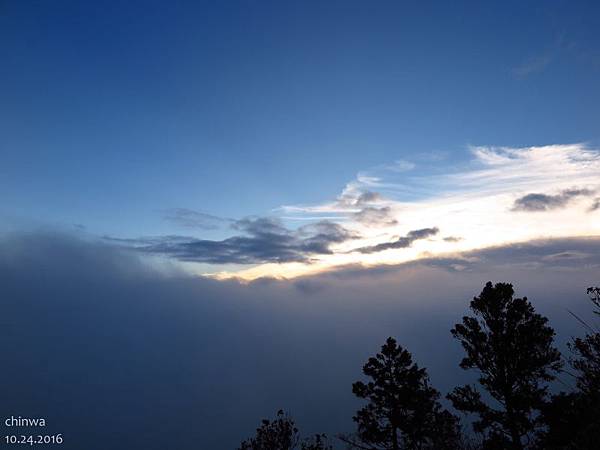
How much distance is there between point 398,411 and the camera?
21969 mm

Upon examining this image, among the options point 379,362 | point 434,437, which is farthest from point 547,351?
point 379,362

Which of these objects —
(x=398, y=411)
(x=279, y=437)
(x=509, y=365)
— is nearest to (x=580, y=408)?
(x=509, y=365)

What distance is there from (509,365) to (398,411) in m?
8.25

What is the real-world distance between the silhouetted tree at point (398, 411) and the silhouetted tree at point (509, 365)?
327 cm

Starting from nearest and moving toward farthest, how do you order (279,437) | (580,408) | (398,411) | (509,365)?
1. (580,408)
2. (509,365)
3. (398,411)
4. (279,437)

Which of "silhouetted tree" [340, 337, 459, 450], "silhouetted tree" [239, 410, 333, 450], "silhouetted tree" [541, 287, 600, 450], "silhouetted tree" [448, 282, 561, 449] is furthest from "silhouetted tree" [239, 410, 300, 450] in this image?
"silhouetted tree" [541, 287, 600, 450]

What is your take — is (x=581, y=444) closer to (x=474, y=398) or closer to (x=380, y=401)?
(x=474, y=398)

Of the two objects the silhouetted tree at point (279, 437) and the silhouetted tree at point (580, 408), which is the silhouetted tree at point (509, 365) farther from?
the silhouetted tree at point (279, 437)

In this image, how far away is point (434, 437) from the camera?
20703 millimetres

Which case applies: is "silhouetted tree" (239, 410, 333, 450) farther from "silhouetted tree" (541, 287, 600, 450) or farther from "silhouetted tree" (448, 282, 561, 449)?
"silhouetted tree" (541, 287, 600, 450)

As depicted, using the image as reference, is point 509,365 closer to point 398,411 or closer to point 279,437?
point 398,411

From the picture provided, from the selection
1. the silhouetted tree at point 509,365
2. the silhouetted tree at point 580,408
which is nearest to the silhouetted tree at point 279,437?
the silhouetted tree at point 509,365

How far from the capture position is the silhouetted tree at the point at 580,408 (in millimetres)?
7918

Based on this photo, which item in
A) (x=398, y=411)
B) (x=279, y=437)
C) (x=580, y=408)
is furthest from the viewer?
(x=279, y=437)
